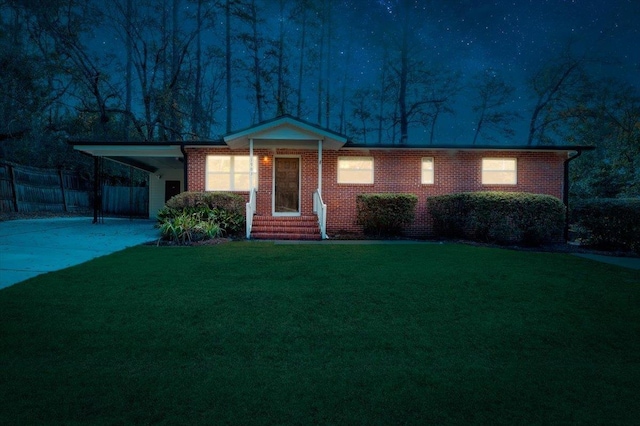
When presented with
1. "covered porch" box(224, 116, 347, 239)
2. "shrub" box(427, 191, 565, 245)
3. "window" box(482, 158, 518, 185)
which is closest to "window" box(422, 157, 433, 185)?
"window" box(482, 158, 518, 185)

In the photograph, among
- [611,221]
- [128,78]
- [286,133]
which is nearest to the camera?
[611,221]

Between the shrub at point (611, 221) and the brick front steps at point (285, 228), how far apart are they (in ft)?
25.9

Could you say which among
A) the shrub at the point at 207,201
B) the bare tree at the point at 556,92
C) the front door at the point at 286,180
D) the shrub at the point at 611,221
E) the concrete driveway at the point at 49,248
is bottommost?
the concrete driveway at the point at 49,248

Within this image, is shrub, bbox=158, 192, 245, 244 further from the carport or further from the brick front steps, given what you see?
the carport

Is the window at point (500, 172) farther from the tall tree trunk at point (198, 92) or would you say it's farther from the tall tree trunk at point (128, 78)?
the tall tree trunk at point (128, 78)

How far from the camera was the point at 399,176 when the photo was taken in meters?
13.5

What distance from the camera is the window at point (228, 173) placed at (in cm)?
1337

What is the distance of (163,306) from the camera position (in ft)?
13.6

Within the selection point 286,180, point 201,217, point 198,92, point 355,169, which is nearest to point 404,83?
point 355,169

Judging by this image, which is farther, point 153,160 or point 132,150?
point 153,160

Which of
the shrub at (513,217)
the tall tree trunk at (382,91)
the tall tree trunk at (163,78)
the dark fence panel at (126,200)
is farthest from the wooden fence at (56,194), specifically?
the shrub at (513,217)

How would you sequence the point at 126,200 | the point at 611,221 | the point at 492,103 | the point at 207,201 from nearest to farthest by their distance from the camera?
the point at 611,221, the point at 207,201, the point at 126,200, the point at 492,103

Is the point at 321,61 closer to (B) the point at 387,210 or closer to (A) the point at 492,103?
(A) the point at 492,103

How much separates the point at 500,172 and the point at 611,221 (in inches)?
167
